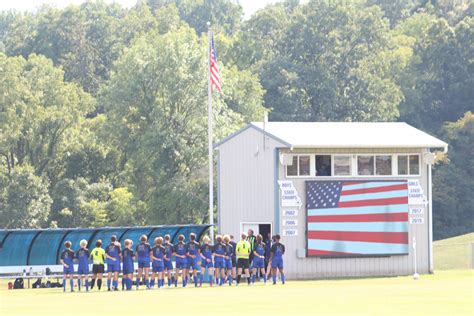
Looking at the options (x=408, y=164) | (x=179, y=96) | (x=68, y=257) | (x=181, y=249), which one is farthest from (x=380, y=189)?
(x=179, y=96)

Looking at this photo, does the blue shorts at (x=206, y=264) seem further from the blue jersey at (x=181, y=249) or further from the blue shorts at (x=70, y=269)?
the blue shorts at (x=70, y=269)

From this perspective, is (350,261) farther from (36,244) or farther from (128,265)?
(36,244)

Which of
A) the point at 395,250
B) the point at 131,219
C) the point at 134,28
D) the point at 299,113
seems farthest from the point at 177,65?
the point at 134,28

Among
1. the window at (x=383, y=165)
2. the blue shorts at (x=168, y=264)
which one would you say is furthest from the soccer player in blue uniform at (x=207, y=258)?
the window at (x=383, y=165)

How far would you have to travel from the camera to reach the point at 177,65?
7831 centimetres

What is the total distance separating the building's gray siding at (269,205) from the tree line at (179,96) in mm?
23742

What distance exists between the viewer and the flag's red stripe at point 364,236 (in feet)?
161

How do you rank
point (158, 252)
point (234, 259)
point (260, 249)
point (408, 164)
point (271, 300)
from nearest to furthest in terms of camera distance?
point (271, 300) → point (158, 252) → point (260, 249) → point (234, 259) → point (408, 164)

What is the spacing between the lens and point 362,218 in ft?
163

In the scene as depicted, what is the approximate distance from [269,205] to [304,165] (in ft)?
5.79

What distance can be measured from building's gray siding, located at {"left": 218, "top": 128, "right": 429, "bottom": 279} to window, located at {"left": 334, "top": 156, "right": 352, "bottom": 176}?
338 millimetres

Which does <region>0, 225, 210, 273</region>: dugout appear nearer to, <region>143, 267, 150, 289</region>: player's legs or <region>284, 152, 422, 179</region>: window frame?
<region>143, 267, 150, 289</region>: player's legs

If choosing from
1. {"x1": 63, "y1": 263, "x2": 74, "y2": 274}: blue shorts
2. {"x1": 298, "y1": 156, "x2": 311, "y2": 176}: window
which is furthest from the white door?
{"x1": 63, "y1": 263, "x2": 74, "y2": 274}: blue shorts

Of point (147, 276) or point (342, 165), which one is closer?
point (147, 276)
